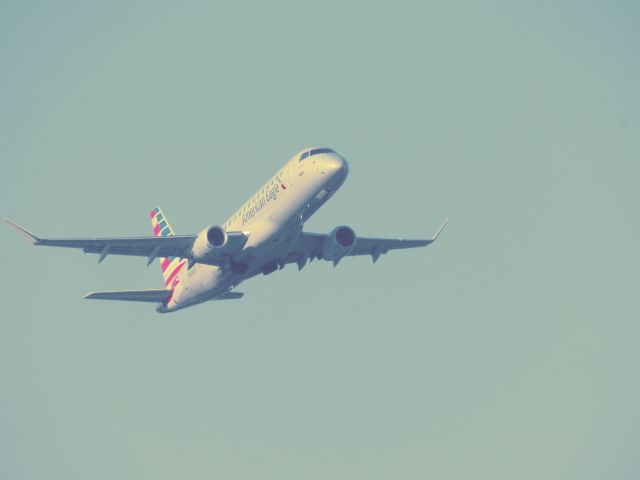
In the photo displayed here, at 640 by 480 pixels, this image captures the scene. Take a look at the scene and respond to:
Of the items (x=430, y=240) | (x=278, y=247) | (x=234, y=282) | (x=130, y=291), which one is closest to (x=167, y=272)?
(x=130, y=291)

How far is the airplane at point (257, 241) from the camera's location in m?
47.2

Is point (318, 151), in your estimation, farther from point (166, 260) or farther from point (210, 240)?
point (166, 260)

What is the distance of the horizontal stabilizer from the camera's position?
175 ft

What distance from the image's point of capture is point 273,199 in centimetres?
4838

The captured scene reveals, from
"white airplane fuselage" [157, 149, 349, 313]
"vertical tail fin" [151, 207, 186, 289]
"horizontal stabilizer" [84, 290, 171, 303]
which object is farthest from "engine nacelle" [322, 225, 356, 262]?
"horizontal stabilizer" [84, 290, 171, 303]

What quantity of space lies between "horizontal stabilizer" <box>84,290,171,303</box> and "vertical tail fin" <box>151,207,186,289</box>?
0.89m

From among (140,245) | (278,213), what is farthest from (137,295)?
(278,213)

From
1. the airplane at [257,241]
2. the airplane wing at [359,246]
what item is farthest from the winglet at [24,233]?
the airplane wing at [359,246]

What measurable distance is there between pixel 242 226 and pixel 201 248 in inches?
121

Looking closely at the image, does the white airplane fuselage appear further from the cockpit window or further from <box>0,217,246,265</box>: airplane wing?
<box>0,217,246,265</box>: airplane wing

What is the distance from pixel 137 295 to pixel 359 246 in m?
13.5

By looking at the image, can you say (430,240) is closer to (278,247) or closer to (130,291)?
(278,247)

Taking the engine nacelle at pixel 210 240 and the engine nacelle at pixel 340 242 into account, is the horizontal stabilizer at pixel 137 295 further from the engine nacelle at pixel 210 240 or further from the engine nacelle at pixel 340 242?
the engine nacelle at pixel 340 242

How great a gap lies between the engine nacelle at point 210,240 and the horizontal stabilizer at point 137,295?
7727 mm
